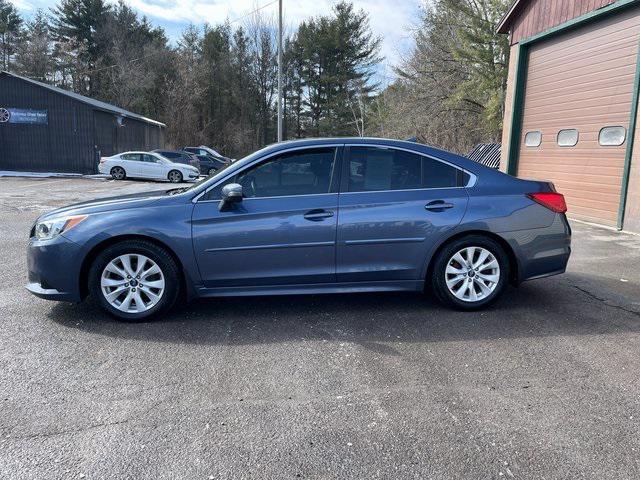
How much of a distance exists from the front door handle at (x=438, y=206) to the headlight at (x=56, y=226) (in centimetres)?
299

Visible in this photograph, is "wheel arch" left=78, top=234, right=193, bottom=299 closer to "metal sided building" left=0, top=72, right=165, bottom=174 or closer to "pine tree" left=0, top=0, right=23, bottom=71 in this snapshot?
"metal sided building" left=0, top=72, right=165, bottom=174

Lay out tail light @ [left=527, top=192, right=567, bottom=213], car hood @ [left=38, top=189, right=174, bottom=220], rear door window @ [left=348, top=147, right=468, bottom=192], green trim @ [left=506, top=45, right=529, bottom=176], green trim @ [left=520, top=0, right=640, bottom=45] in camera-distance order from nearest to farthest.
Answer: car hood @ [left=38, top=189, right=174, bottom=220]
rear door window @ [left=348, top=147, right=468, bottom=192]
tail light @ [left=527, top=192, right=567, bottom=213]
green trim @ [left=520, top=0, right=640, bottom=45]
green trim @ [left=506, top=45, right=529, bottom=176]

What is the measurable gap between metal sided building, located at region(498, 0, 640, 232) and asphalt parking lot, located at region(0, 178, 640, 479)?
553 cm

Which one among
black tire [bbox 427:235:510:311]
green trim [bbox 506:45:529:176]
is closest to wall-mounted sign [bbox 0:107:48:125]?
green trim [bbox 506:45:529:176]

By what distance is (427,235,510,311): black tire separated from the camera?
15.2 ft

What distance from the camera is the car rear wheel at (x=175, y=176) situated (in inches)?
920

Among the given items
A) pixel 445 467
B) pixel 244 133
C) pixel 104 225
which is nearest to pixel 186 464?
pixel 445 467

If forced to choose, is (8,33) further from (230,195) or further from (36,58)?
(230,195)

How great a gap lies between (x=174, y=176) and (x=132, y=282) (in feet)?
65.6

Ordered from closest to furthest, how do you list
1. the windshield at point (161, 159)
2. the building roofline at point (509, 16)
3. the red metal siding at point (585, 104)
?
the red metal siding at point (585, 104)
the building roofline at point (509, 16)
the windshield at point (161, 159)

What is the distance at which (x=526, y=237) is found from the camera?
185 inches

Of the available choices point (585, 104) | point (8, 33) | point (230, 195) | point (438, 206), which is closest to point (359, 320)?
point (438, 206)

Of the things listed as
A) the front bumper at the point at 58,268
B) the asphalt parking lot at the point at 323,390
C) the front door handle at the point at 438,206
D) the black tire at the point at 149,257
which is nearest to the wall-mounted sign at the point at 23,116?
the asphalt parking lot at the point at 323,390

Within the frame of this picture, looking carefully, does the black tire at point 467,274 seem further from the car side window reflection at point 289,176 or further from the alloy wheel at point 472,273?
the car side window reflection at point 289,176
